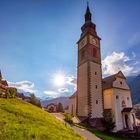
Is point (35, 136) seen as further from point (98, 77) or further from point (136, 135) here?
point (98, 77)

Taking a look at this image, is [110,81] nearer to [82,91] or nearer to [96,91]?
[96,91]

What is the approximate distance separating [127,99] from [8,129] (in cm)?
3314

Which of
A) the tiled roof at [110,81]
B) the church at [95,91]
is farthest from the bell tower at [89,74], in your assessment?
the tiled roof at [110,81]

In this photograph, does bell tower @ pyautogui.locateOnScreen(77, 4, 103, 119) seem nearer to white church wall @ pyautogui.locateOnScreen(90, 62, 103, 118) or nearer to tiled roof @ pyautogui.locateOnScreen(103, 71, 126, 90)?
white church wall @ pyautogui.locateOnScreen(90, 62, 103, 118)

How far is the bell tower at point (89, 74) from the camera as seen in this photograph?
105ft

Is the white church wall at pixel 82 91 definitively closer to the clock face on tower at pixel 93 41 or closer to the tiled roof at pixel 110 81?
the tiled roof at pixel 110 81

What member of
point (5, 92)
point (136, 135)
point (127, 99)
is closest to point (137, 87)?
point (127, 99)

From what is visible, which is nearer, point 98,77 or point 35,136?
point 35,136

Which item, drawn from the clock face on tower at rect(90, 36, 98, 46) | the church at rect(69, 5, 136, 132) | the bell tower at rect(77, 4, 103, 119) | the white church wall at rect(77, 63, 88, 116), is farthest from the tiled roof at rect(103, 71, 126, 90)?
the clock face on tower at rect(90, 36, 98, 46)

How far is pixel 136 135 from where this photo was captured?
84.2 ft

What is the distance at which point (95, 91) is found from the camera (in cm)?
3338

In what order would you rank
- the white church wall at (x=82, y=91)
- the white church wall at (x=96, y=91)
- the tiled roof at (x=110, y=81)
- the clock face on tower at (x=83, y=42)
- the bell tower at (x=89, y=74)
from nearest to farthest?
1. the white church wall at (x=96, y=91)
2. the bell tower at (x=89, y=74)
3. the white church wall at (x=82, y=91)
4. the tiled roof at (x=110, y=81)
5. the clock face on tower at (x=83, y=42)

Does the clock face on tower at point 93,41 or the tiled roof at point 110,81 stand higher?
→ the clock face on tower at point 93,41

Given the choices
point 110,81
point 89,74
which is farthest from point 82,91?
point 110,81
